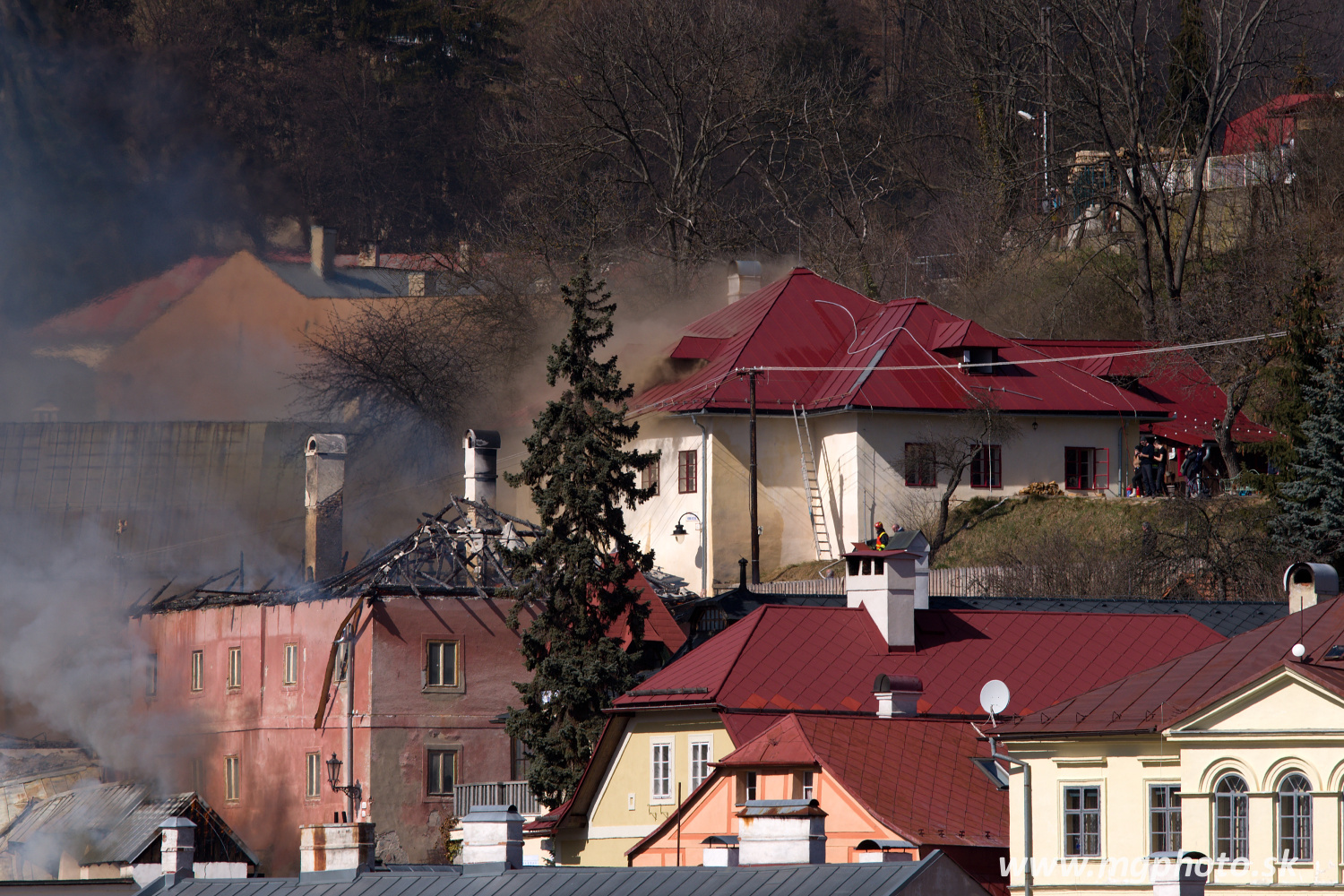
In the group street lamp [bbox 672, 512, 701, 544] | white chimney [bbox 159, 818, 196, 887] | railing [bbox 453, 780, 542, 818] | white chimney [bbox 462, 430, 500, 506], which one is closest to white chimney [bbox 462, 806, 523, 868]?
white chimney [bbox 159, 818, 196, 887]

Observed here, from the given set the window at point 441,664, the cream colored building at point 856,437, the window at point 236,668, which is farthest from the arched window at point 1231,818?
the cream colored building at point 856,437

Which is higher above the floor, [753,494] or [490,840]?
[753,494]

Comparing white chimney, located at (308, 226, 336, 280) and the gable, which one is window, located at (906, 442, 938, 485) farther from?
the gable

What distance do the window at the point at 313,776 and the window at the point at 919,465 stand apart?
1648cm

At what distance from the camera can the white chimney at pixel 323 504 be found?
49.5m

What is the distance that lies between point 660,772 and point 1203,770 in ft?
35.9

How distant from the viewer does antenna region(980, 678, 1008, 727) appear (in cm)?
3412

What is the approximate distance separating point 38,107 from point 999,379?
2956 cm

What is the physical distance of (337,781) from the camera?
1715 inches

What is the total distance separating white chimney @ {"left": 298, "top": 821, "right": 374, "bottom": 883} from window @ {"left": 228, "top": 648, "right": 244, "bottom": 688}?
9298 mm

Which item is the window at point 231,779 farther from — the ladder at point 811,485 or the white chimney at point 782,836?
the white chimney at point 782,836

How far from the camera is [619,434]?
139ft

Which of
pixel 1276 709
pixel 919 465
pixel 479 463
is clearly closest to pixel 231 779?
pixel 479 463

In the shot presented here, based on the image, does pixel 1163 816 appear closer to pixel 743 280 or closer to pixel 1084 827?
pixel 1084 827
